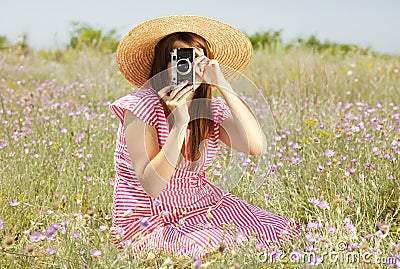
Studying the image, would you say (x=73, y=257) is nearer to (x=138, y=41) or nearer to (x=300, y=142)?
(x=138, y=41)

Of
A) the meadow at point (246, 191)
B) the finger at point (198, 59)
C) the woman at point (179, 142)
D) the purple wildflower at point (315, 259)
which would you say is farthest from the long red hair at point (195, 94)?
the purple wildflower at point (315, 259)

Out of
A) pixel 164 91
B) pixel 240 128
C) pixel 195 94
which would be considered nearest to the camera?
pixel 164 91

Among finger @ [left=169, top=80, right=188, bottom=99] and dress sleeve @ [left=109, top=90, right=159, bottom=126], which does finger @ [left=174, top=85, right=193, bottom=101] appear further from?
dress sleeve @ [left=109, top=90, right=159, bottom=126]

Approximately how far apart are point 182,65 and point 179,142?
0.30 meters

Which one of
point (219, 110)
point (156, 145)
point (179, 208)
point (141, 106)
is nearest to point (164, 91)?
point (141, 106)

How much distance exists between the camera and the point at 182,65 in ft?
7.63

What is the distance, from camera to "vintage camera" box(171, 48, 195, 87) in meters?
2.32

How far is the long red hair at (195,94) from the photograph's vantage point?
2.50 meters

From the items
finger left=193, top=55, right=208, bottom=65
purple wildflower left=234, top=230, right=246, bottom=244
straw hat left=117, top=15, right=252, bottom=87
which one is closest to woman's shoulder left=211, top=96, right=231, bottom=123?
straw hat left=117, top=15, right=252, bottom=87

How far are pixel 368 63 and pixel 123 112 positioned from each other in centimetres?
606

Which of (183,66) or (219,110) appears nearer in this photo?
(183,66)

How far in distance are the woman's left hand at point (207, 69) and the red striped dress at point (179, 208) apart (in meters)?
0.22

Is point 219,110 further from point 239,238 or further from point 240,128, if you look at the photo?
point 239,238

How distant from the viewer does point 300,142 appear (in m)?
3.72
